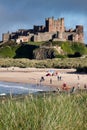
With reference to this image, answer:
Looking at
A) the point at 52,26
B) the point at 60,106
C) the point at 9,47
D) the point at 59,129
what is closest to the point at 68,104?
the point at 60,106

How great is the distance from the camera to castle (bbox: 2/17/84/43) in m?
104

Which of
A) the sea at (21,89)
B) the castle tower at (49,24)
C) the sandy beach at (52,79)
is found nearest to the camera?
the sea at (21,89)

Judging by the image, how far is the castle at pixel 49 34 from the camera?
10350 centimetres

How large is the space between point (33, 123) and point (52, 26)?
340 feet

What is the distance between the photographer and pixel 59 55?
9500 cm

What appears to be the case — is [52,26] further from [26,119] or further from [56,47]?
[26,119]

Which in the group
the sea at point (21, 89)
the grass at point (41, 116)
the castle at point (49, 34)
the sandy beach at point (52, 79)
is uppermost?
the castle at point (49, 34)

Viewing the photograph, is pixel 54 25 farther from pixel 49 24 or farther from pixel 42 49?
pixel 42 49

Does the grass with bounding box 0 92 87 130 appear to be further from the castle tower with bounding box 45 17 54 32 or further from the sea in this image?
the castle tower with bounding box 45 17 54 32

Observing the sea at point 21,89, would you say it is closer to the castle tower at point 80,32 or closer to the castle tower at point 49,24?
the castle tower at point 49,24

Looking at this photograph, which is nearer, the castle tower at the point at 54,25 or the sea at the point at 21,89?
the sea at the point at 21,89

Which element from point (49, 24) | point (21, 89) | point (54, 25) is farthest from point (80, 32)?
point (21, 89)

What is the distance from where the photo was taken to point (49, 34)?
343 ft

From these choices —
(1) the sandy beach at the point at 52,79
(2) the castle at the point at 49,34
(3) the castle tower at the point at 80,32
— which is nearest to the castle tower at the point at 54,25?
(2) the castle at the point at 49,34
